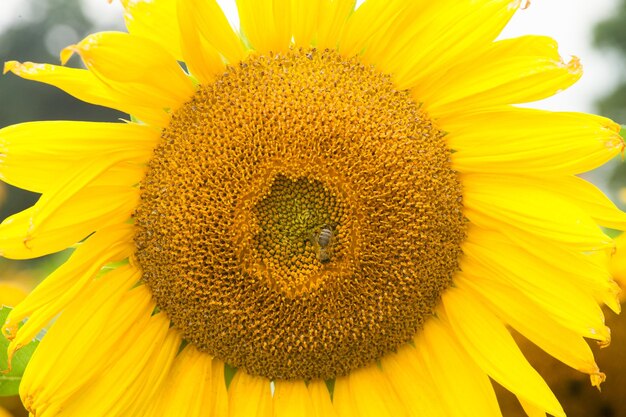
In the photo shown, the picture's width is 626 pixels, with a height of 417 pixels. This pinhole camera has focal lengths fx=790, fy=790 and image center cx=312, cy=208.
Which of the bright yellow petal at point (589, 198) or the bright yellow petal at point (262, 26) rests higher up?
the bright yellow petal at point (262, 26)

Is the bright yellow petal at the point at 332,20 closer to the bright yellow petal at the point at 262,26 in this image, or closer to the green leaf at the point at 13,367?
the bright yellow petal at the point at 262,26

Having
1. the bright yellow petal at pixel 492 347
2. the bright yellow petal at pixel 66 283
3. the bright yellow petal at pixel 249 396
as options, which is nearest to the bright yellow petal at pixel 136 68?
the bright yellow petal at pixel 66 283

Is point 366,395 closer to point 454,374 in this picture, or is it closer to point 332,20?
point 454,374

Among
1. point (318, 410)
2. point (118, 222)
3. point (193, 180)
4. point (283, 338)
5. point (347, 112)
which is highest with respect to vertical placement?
point (347, 112)

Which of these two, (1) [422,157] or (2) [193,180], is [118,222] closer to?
(2) [193,180]

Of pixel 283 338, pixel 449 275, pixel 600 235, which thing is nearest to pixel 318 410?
pixel 283 338

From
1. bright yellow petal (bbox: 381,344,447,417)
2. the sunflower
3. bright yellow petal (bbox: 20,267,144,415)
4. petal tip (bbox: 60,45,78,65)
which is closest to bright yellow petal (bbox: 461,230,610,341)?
the sunflower

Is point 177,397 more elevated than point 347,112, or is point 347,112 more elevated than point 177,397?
point 347,112
